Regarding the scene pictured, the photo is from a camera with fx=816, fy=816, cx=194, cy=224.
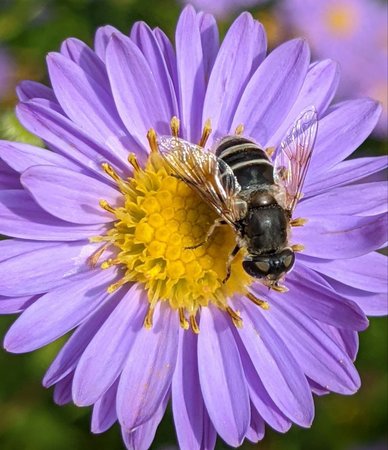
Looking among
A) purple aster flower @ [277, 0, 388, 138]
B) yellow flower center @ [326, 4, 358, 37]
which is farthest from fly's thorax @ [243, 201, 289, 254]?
yellow flower center @ [326, 4, 358, 37]

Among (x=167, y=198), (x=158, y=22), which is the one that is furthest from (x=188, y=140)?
(x=158, y=22)

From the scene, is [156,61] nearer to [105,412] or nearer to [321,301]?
[321,301]

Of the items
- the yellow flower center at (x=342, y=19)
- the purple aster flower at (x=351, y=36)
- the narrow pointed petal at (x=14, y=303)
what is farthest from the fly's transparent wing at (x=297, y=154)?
the yellow flower center at (x=342, y=19)

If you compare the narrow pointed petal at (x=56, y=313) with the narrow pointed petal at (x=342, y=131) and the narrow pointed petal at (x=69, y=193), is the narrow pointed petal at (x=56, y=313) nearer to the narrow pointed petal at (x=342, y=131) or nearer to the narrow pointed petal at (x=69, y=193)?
the narrow pointed petal at (x=69, y=193)

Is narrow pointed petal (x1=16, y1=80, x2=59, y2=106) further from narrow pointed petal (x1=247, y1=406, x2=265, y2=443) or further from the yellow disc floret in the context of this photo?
narrow pointed petal (x1=247, y1=406, x2=265, y2=443)

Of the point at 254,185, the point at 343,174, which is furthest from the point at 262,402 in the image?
the point at 343,174

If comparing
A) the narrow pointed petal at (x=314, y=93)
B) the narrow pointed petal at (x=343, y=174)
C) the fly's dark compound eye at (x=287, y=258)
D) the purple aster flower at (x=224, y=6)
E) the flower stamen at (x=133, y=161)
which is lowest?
the fly's dark compound eye at (x=287, y=258)
